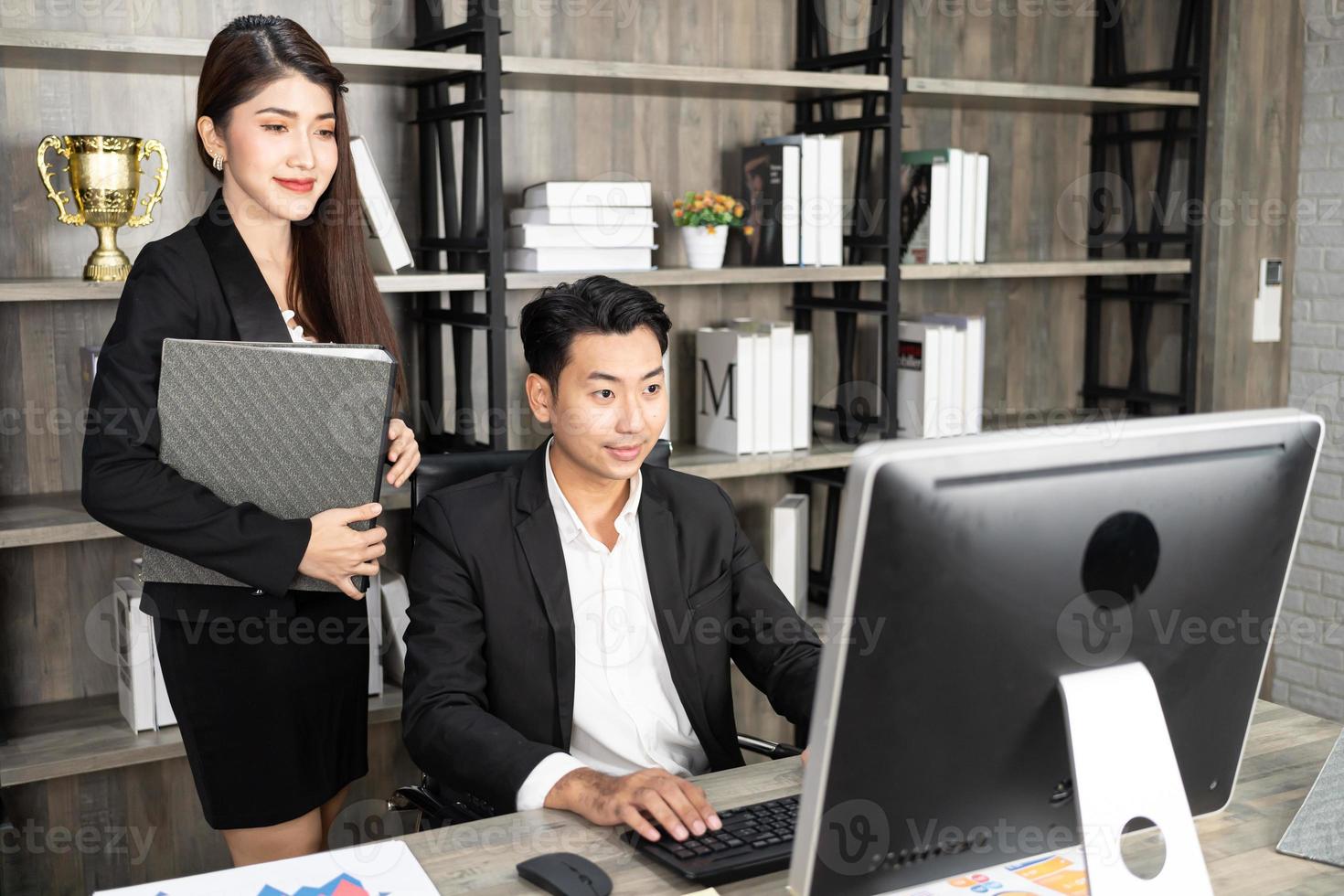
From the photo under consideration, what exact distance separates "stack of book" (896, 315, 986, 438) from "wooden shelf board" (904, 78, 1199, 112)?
21.8 inches

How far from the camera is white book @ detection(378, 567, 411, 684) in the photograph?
8.60ft

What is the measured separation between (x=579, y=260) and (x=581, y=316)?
978 mm

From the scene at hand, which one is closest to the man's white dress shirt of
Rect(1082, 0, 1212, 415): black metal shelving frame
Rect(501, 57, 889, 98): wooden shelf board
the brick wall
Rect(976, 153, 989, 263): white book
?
Rect(501, 57, 889, 98): wooden shelf board

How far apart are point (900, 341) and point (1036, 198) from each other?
75 cm

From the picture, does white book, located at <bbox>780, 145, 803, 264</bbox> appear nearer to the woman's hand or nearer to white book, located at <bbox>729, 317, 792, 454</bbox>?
white book, located at <bbox>729, 317, 792, 454</bbox>

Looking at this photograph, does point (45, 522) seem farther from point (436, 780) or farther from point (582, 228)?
point (582, 228)

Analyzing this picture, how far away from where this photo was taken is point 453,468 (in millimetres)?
1977

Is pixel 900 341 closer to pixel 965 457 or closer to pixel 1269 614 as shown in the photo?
pixel 1269 614

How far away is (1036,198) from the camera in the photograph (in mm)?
3668

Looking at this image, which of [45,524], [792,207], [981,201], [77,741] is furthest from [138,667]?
[981,201]

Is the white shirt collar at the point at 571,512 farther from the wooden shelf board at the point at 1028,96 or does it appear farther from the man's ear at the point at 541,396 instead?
the wooden shelf board at the point at 1028,96

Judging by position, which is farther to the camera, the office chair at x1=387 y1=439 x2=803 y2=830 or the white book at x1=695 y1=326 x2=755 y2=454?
the white book at x1=695 y1=326 x2=755 y2=454

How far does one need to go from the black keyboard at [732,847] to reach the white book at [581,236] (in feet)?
5.28

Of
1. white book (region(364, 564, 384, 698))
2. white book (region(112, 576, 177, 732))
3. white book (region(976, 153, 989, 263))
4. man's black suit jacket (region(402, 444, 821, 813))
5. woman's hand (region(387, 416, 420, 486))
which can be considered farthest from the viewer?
white book (region(976, 153, 989, 263))
